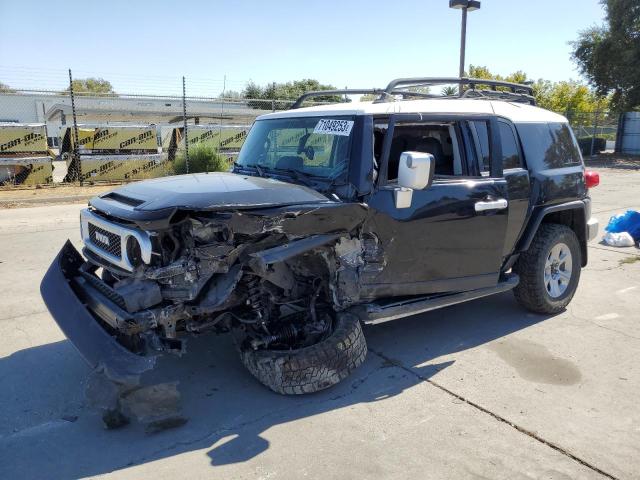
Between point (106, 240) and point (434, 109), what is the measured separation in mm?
2724

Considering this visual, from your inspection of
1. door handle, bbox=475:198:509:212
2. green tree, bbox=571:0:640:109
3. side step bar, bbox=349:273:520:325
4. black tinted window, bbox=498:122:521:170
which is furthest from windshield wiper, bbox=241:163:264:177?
green tree, bbox=571:0:640:109

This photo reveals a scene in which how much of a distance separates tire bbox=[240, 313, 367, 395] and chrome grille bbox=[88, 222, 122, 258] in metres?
1.15

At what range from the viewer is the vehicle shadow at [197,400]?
9.86ft

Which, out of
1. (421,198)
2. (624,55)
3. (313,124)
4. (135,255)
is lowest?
(135,255)

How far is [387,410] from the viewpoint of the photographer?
3.52m

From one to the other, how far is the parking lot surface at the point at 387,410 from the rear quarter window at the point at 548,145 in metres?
1.57

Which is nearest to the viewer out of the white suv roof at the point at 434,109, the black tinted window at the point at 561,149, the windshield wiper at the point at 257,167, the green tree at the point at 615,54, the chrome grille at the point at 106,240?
the chrome grille at the point at 106,240

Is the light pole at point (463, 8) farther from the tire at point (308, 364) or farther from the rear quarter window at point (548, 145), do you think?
the tire at point (308, 364)

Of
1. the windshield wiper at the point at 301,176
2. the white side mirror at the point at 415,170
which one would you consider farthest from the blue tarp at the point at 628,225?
the windshield wiper at the point at 301,176

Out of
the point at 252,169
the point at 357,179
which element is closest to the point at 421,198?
the point at 357,179

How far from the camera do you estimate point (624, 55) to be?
1043 inches

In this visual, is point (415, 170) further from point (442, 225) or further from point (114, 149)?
point (114, 149)

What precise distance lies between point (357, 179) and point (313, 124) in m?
0.78

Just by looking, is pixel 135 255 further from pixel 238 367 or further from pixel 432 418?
pixel 432 418
